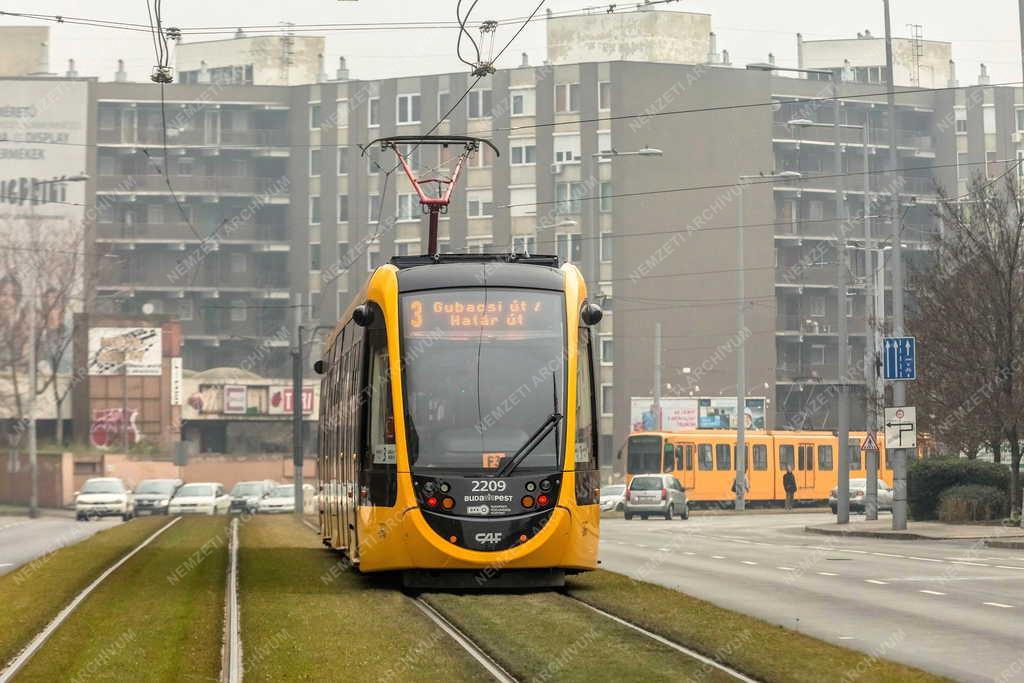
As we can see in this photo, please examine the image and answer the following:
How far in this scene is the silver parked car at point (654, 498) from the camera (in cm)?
5591

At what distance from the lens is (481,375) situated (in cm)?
1866

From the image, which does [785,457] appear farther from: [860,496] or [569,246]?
[569,246]

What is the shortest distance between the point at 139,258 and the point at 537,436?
90288 mm

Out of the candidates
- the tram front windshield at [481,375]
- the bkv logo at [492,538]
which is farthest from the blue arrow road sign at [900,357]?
the bkv logo at [492,538]

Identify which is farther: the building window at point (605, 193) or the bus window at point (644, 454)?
the building window at point (605, 193)

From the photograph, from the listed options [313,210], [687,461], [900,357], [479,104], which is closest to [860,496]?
[687,461]

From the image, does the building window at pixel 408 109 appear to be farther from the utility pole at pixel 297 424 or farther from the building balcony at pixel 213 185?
the utility pole at pixel 297 424


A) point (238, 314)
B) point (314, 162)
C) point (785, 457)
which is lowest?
point (785, 457)

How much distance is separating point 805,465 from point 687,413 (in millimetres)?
17778

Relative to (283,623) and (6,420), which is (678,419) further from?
(283,623)

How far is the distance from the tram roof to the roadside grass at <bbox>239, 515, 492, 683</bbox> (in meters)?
3.39

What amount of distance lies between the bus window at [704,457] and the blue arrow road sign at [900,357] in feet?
94.7

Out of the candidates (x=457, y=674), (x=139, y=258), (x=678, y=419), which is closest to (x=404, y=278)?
(x=457, y=674)

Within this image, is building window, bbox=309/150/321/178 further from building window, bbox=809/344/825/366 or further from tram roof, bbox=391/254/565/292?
tram roof, bbox=391/254/565/292
